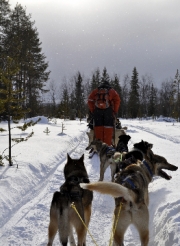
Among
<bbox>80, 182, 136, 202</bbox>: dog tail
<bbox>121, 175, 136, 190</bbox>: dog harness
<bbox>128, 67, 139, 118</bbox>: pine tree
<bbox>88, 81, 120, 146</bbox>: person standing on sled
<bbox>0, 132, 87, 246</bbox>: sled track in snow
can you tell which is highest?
<bbox>128, 67, 139, 118</bbox>: pine tree

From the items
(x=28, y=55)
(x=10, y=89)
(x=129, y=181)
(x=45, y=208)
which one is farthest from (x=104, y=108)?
(x=28, y=55)

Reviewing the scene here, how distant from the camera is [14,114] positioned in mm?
6766

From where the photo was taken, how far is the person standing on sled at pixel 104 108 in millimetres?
7809

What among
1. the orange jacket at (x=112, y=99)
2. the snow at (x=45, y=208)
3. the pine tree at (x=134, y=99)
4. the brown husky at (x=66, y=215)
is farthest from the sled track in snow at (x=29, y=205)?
the pine tree at (x=134, y=99)

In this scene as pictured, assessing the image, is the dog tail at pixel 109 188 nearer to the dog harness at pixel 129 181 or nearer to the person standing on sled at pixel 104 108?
the dog harness at pixel 129 181

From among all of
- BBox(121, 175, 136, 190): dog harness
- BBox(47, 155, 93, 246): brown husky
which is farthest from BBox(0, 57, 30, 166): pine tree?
BBox(121, 175, 136, 190): dog harness

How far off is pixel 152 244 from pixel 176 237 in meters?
0.49

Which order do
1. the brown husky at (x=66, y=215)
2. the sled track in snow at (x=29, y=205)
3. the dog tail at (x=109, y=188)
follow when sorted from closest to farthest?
the dog tail at (x=109, y=188) < the brown husky at (x=66, y=215) < the sled track in snow at (x=29, y=205)

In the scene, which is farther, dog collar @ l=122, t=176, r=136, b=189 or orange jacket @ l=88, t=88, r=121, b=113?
orange jacket @ l=88, t=88, r=121, b=113

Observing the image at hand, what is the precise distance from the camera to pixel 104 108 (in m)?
7.86

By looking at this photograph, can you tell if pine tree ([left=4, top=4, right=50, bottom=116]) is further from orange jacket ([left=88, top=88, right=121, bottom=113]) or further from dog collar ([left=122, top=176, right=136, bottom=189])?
dog collar ([left=122, top=176, right=136, bottom=189])

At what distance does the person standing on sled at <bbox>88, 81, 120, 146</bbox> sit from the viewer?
7809 mm

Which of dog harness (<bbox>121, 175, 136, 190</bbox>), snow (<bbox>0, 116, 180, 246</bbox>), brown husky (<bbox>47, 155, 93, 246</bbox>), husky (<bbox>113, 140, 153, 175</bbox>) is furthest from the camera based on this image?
husky (<bbox>113, 140, 153, 175</bbox>)

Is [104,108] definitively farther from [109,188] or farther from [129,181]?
[109,188]
